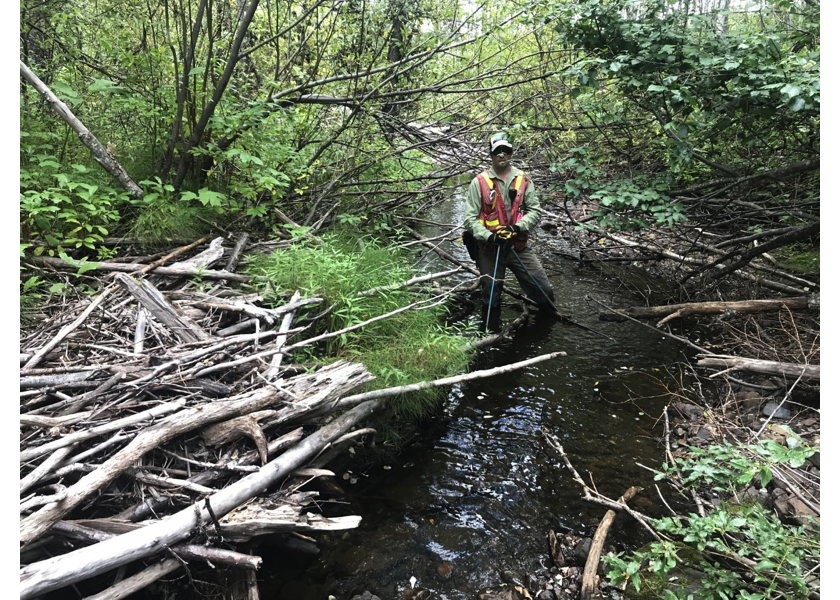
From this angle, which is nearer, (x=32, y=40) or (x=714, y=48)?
(x=714, y=48)

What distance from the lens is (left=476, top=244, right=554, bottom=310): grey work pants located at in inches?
273

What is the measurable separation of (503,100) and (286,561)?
8.15 metres

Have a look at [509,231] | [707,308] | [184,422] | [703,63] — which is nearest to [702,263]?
[707,308]

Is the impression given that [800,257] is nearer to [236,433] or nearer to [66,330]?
[236,433]

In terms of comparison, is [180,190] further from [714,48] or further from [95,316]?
[714,48]

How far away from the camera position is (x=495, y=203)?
6609 mm

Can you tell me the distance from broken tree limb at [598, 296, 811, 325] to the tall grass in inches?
126

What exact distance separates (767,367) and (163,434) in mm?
5330

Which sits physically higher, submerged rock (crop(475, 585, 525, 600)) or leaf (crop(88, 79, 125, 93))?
leaf (crop(88, 79, 125, 93))

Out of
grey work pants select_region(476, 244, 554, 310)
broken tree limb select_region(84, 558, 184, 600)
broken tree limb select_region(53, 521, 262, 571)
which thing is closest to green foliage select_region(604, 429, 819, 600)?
broken tree limb select_region(53, 521, 262, 571)

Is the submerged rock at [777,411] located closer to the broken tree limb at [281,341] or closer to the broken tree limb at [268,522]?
the broken tree limb at [268,522]

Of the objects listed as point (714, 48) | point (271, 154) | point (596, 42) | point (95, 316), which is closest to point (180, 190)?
point (271, 154)

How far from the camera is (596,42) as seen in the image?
5.43 meters

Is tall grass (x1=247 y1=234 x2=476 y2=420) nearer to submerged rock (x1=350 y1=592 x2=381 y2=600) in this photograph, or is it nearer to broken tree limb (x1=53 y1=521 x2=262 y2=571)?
submerged rock (x1=350 y1=592 x2=381 y2=600)
